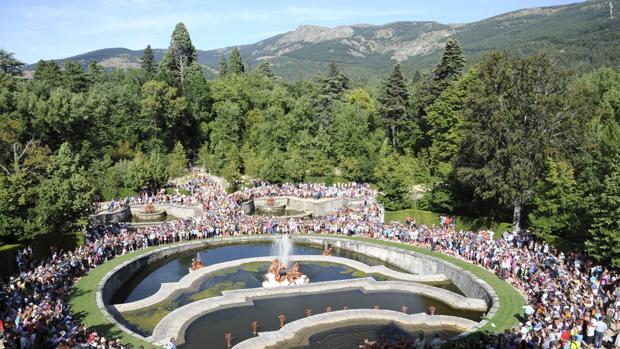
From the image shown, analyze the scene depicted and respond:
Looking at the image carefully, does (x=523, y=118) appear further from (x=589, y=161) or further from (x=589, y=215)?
(x=589, y=215)

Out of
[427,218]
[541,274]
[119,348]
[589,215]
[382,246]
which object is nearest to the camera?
[119,348]

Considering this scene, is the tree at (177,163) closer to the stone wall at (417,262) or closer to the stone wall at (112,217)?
the stone wall at (112,217)

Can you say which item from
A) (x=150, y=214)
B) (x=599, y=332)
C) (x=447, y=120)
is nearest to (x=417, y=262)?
(x=599, y=332)

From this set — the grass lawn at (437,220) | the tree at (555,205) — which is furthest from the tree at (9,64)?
the tree at (555,205)

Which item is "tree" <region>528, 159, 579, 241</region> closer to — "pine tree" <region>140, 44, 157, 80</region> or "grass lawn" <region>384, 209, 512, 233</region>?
"grass lawn" <region>384, 209, 512, 233</region>

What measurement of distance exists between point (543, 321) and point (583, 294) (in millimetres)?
3674

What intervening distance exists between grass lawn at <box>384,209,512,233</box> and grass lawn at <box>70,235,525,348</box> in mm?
6962

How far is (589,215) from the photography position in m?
28.8

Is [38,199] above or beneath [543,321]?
above

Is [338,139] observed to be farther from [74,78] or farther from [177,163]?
[74,78]

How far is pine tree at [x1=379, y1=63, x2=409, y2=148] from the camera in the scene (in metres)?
64.8

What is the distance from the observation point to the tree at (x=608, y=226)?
25.3 m

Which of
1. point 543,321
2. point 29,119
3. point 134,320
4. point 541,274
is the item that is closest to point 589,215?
point 541,274

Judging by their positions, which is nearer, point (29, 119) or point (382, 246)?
point (382, 246)
